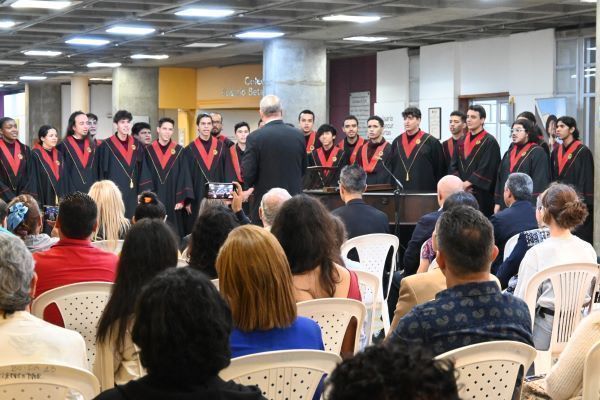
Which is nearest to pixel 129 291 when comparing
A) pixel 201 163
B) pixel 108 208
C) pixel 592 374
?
pixel 592 374

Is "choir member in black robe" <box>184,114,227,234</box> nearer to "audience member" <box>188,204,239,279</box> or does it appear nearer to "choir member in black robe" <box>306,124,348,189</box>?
"choir member in black robe" <box>306,124,348,189</box>

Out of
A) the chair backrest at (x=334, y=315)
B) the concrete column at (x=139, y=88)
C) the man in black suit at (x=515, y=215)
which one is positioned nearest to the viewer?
the chair backrest at (x=334, y=315)

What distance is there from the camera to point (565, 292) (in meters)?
4.68

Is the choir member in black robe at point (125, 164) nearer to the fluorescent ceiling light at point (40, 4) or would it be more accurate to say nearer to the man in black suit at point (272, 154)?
the fluorescent ceiling light at point (40, 4)

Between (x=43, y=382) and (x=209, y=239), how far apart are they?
1.43 m

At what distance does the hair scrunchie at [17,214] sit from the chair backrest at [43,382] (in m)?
2.35

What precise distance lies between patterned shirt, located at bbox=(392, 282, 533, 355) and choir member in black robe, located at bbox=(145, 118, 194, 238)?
8561 mm

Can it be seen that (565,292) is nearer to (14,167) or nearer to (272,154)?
(272,154)

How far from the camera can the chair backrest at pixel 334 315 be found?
3461mm

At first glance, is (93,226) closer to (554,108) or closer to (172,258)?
(172,258)

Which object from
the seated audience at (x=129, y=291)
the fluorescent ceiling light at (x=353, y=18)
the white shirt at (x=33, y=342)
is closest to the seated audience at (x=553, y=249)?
the seated audience at (x=129, y=291)

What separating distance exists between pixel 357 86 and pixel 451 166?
8887mm

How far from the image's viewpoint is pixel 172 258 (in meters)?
3.34

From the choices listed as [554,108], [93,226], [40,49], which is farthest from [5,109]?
[93,226]
